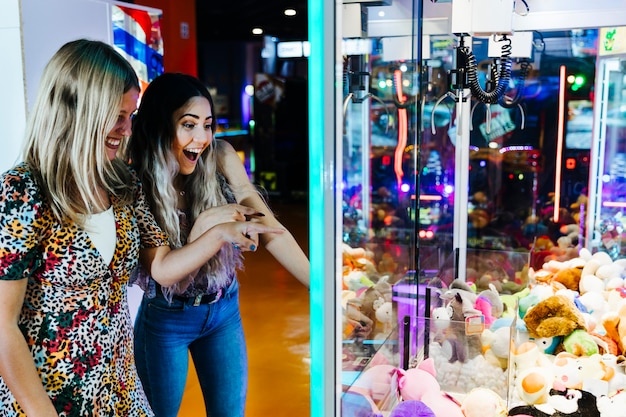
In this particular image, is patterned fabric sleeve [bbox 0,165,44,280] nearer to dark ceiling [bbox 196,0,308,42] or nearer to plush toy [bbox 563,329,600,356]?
plush toy [bbox 563,329,600,356]

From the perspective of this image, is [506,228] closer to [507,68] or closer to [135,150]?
[507,68]

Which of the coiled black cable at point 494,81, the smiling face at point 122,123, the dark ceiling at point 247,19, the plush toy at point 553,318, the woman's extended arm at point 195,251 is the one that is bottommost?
the plush toy at point 553,318

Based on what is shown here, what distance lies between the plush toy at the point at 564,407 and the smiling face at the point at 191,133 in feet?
3.62

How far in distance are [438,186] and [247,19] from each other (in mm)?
7622

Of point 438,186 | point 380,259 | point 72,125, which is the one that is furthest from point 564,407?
point 438,186

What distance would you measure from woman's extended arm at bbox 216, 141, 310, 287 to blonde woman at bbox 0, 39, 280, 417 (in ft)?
1.66

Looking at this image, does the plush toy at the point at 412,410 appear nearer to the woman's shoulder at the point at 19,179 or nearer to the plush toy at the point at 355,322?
the plush toy at the point at 355,322

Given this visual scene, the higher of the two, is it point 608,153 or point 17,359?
point 608,153

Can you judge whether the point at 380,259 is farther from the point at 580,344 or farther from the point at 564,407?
the point at 564,407

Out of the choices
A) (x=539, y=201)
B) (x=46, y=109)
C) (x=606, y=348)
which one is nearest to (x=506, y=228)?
(x=539, y=201)

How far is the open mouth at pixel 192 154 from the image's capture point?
1860mm

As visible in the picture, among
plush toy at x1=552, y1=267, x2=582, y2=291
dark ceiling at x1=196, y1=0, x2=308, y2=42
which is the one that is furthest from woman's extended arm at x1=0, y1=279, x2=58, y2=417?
dark ceiling at x1=196, y1=0, x2=308, y2=42

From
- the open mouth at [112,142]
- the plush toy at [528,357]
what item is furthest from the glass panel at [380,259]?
the open mouth at [112,142]

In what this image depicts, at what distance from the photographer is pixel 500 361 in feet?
6.22
